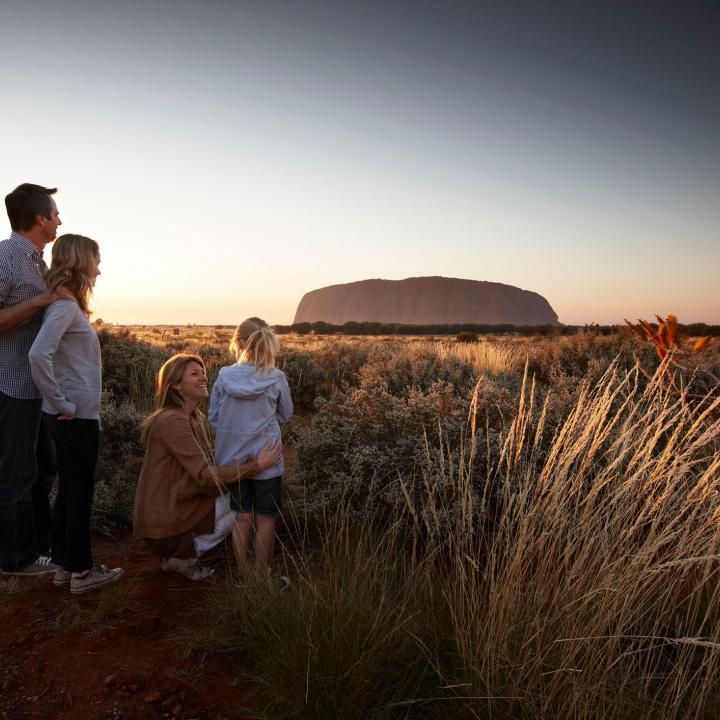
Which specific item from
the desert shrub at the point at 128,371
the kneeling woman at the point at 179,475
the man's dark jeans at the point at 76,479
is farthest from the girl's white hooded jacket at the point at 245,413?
the desert shrub at the point at 128,371

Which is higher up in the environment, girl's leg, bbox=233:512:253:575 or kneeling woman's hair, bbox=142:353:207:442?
kneeling woman's hair, bbox=142:353:207:442

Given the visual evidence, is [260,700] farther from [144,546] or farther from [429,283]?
[429,283]

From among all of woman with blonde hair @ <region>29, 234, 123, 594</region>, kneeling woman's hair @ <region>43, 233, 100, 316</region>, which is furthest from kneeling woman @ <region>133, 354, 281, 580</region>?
kneeling woman's hair @ <region>43, 233, 100, 316</region>

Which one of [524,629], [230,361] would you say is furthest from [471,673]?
[230,361]

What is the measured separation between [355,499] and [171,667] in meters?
1.85

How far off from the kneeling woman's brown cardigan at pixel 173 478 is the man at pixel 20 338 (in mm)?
647

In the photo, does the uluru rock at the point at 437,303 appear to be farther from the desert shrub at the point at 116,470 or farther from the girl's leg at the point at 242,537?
the girl's leg at the point at 242,537

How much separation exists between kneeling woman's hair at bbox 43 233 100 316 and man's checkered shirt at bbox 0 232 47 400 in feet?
0.72

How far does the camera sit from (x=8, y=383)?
10.4ft

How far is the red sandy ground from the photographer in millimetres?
2305

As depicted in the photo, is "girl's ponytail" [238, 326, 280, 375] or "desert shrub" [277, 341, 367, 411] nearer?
"girl's ponytail" [238, 326, 280, 375]

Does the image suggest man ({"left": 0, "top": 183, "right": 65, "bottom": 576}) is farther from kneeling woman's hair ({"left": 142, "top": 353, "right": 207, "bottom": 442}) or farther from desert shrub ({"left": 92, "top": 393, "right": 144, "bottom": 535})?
desert shrub ({"left": 92, "top": 393, "right": 144, "bottom": 535})

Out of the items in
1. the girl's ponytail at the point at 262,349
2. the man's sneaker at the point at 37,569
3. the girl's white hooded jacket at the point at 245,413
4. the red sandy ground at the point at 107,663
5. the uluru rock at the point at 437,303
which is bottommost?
the red sandy ground at the point at 107,663

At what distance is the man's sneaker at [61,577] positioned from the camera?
3.28 metres
